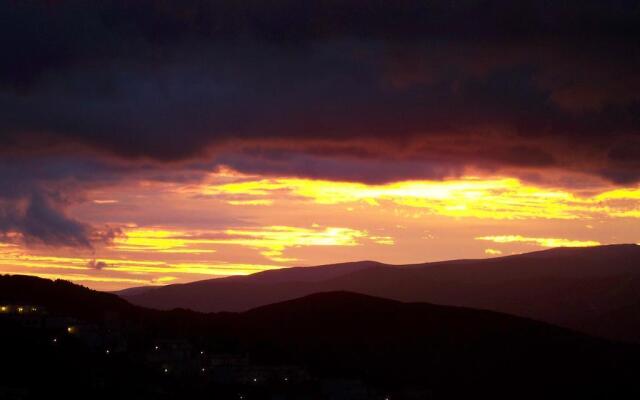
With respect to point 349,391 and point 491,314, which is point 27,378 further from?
point 491,314

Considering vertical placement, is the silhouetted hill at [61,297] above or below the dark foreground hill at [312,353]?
above

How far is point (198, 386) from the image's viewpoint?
11162 cm

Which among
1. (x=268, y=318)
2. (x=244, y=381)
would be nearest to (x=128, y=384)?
(x=244, y=381)

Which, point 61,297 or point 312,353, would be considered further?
point 61,297

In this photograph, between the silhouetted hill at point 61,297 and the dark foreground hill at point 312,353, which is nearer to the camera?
the dark foreground hill at point 312,353

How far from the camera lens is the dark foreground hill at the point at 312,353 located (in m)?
105

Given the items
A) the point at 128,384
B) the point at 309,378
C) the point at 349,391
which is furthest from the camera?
the point at 309,378

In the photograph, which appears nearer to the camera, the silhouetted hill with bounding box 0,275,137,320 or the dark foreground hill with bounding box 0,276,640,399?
the dark foreground hill with bounding box 0,276,640,399

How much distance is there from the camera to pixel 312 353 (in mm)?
143375

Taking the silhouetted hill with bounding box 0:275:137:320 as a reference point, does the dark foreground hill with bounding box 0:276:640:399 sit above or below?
below

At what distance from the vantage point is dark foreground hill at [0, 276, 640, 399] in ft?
343

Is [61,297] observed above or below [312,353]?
above

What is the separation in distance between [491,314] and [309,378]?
59.0 m

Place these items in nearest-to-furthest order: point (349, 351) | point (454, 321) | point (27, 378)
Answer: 1. point (27, 378)
2. point (349, 351)
3. point (454, 321)
